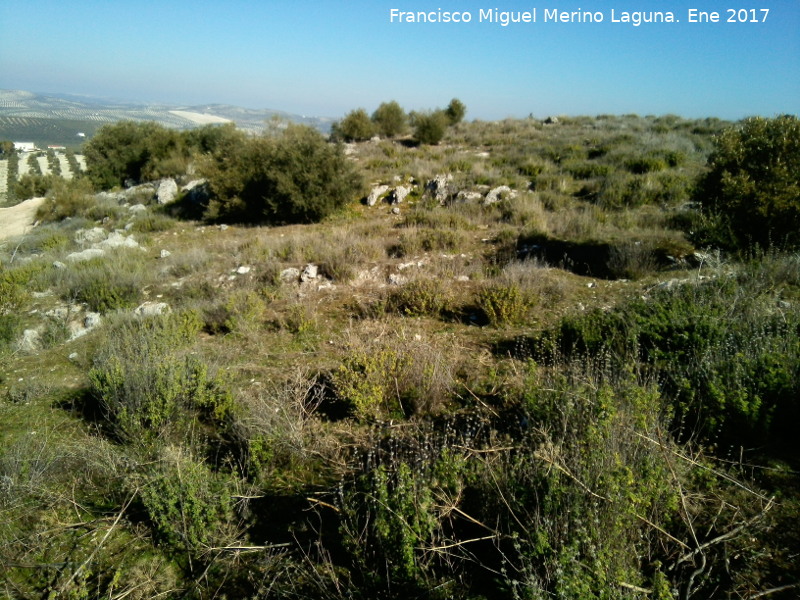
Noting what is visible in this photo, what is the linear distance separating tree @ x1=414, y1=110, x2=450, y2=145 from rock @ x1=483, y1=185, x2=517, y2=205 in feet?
32.3

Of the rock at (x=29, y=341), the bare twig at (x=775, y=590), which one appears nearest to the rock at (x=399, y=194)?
the rock at (x=29, y=341)

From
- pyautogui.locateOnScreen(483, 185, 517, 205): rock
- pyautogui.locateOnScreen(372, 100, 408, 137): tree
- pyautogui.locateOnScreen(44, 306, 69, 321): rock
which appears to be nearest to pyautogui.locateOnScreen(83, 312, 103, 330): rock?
pyautogui.locateOnScreen(44, 306, 69, 321): rock

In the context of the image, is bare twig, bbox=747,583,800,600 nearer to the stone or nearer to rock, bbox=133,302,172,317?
rock, bbox=133,302,172,317

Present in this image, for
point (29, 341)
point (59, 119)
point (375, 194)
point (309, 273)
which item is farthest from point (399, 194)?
point (59, 119)

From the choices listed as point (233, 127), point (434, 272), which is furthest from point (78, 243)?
point (233, 127)

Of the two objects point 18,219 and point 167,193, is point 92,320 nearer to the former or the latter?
point 167,193

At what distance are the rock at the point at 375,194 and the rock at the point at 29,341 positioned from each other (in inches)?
326

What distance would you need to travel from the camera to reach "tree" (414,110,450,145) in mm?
19794

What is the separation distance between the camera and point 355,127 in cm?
2141

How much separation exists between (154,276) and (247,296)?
2.97m

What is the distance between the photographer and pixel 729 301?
166 inches

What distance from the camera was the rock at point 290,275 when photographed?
705cm

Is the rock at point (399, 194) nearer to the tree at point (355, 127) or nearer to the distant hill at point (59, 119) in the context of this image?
the tree at point (355, 127)

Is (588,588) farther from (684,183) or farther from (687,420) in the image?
(684,183)
